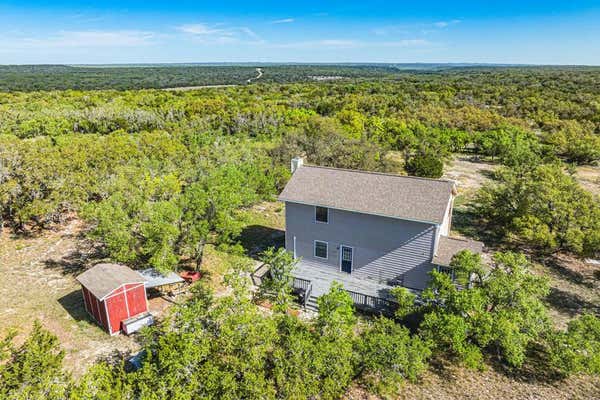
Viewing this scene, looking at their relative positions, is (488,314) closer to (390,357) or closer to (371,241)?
(390,357)

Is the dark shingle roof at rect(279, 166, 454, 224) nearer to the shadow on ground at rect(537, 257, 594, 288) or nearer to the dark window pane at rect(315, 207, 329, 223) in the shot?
the dark window pane at rect(315, 207, 329, 223)

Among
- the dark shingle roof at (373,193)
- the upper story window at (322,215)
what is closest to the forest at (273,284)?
the dark shingle roof at (373,193)

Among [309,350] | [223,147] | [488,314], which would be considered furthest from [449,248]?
[223,147]

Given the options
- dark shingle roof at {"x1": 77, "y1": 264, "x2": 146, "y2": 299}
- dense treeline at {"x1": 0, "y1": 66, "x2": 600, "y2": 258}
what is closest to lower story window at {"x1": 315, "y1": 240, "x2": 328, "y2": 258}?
dense treeline at {"x1": 0, "y1": 66, "x2": 600, "y2": 258}

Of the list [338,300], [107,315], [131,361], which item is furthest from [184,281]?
[338,300]

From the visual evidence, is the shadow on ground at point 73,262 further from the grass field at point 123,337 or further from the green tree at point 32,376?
the green tree at point 32,376

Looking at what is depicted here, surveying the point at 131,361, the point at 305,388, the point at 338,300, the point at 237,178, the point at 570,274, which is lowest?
the point at 570,274

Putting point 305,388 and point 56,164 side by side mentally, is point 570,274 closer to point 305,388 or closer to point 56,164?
point 305,388
